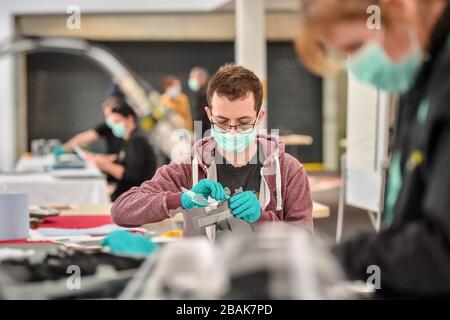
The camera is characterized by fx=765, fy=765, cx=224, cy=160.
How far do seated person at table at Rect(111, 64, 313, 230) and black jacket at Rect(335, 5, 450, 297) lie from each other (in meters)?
0.61

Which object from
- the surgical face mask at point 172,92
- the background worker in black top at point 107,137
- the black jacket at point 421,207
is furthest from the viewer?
the surgical face mask at point 172,92

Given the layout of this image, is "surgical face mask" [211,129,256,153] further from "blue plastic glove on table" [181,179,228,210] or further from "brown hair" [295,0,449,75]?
"brown hair" [295,0,449,75]

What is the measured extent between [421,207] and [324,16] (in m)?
0.28

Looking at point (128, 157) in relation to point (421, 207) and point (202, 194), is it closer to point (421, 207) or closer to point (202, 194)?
point (202, 194)

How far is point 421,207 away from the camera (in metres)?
0.97

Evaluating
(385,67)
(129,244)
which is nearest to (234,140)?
(129,244)

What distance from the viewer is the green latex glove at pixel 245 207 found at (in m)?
1.57

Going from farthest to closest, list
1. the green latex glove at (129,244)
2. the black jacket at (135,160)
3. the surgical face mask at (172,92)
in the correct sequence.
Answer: the surgical face mask at (172,92) < the black jacket at (135,160) < the green latex glove at (129,244)

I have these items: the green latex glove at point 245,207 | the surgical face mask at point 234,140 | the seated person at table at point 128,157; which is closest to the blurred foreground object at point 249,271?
the green latex glove at point 245,207

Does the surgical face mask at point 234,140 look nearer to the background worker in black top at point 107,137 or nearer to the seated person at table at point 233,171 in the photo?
the seated person at table at point 233,171

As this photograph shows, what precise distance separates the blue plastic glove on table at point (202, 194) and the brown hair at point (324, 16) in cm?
58
